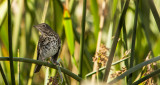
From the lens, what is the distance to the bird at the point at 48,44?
Answer: 98.3 inches

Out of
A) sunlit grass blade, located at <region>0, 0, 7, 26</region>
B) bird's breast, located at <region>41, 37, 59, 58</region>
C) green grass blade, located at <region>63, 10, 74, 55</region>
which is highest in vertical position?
sunlit grass blade, located at <region>0, 0, 7, 26</region>

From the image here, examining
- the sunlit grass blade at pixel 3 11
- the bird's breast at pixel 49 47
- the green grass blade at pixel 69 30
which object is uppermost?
the sunlit grass blade at pixel 3 11

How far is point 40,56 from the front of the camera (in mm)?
2648

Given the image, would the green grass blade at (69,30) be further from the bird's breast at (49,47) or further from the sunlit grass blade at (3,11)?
the sunlit grass blade at (3,11)

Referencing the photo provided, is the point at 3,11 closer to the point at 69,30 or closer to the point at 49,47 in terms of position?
the point at 49,47

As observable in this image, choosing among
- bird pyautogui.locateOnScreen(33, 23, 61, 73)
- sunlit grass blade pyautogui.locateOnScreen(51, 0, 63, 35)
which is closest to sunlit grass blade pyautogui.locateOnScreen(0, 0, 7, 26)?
bird pyautogui.locateOnScreen(33, 23, 61, 73)

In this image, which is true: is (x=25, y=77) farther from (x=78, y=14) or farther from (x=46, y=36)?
(x=78, y=14)

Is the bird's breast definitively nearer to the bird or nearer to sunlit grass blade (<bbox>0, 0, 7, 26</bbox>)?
the bird

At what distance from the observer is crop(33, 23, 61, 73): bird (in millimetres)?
2498

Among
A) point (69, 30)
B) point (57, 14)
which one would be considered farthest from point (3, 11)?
point (69, 30)

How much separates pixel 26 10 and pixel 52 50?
0.80 meters

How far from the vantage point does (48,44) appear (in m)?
2.59

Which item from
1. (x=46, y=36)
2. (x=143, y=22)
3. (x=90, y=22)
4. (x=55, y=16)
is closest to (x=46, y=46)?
(x=46, y=36)

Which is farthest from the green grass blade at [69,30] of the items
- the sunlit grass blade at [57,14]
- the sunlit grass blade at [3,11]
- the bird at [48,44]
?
the sunlit grass blade at [3,11]
